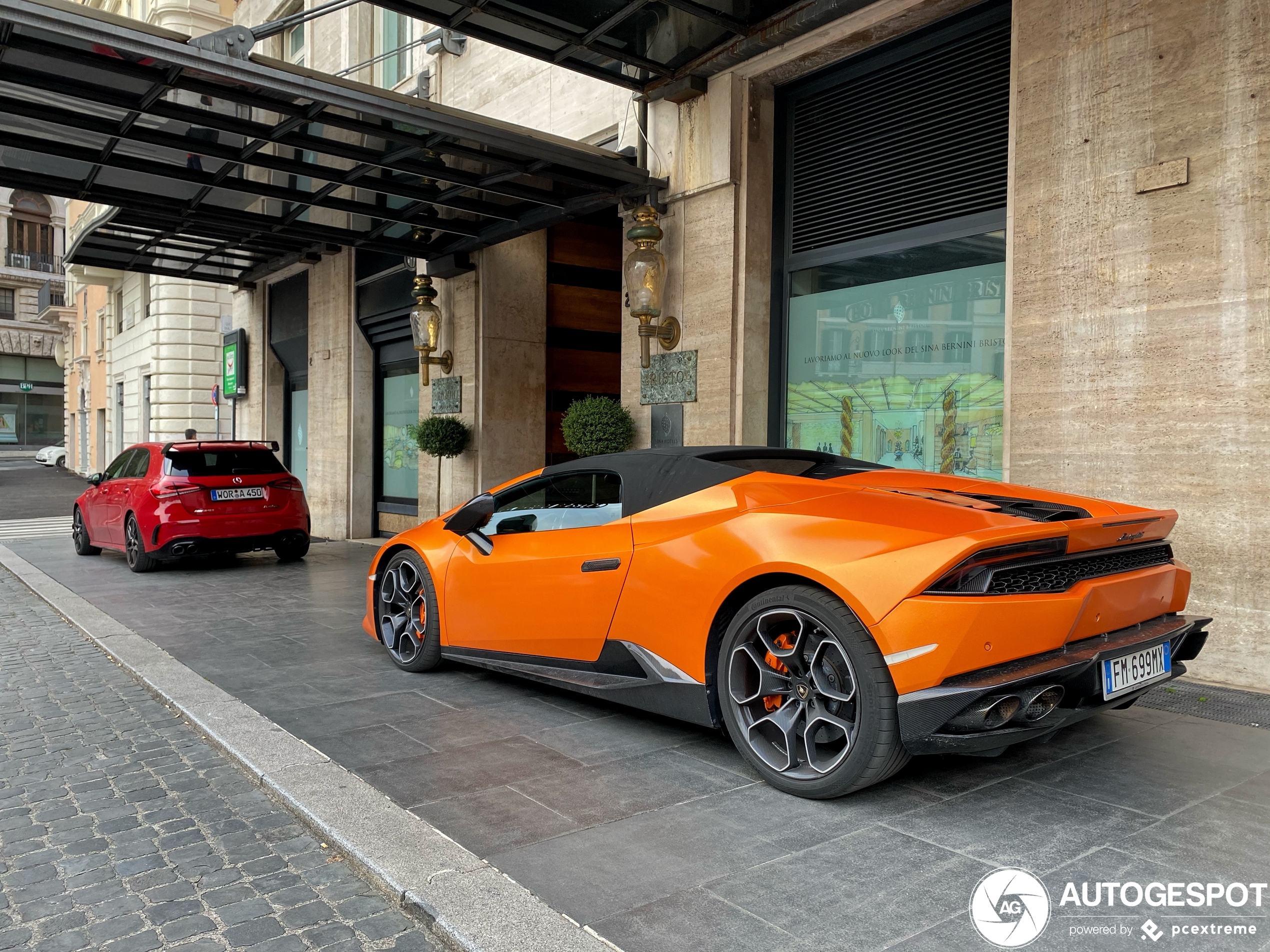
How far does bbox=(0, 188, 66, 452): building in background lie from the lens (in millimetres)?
56750

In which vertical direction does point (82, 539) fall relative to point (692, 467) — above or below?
below

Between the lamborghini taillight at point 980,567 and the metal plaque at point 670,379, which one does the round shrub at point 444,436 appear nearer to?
the metal plaque at point 670,379

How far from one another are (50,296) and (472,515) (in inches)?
2438

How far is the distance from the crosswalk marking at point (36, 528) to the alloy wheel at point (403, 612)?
11992mm

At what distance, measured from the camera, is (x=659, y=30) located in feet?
26.8

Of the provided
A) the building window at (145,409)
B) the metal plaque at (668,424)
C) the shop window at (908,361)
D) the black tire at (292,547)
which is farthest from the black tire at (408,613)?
the building window at (145,409)

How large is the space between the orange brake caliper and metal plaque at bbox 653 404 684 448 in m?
5.45

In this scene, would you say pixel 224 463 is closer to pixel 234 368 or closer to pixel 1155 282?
pixel 1155 282

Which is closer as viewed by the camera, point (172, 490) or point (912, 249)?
point (912, 249)

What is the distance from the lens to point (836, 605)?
128 inches

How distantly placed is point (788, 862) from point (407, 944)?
3.75ft

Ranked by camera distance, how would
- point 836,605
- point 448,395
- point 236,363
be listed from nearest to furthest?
point 836,605, point 448,395, point 236,363

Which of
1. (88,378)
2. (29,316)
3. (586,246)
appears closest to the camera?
(586,246)

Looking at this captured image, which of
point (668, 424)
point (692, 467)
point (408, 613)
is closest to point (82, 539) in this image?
point (668, 424)
